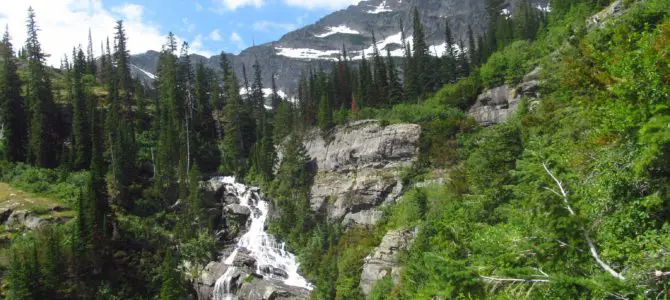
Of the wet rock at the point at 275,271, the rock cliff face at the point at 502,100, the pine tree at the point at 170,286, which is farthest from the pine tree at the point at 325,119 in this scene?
the pine tree at the point at 170,286

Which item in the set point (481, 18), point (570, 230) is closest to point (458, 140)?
point (570, 230)

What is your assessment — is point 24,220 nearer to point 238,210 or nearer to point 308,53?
point 238,210

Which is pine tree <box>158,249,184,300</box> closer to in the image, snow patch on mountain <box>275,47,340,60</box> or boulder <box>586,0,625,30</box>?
boulder <box>586,0,625,30</box>

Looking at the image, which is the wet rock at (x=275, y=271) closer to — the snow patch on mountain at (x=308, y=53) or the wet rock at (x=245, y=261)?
the wet rock at (x=245, y=261)

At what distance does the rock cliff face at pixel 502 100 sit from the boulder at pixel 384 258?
1899 centimetres

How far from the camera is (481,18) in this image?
6156 inches

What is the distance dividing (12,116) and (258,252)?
4216 cm

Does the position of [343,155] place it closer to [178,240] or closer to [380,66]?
[178,240]

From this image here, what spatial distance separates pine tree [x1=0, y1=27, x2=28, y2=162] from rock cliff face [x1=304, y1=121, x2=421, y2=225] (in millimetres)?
40337

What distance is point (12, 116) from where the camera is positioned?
64125mm

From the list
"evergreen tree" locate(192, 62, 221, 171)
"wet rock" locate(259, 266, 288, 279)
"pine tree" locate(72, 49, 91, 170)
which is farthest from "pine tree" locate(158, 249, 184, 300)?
"evergreen tree" locate(192, 62, 221, 171)

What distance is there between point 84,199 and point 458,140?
3692 centimetres

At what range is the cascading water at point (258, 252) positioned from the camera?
41938 millimetres

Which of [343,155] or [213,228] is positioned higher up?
[343,155]
